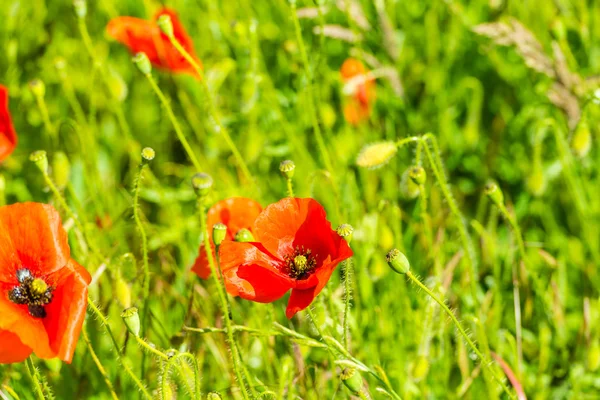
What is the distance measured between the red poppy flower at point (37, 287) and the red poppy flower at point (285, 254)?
0.30 m

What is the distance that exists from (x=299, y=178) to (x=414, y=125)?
1.58 ft

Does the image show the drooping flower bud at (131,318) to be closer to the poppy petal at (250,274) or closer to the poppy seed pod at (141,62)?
the poppy petal at (250,274)

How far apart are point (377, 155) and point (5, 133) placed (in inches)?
40.2

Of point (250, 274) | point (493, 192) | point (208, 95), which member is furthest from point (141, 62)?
point (493, 192)

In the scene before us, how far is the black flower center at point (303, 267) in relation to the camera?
166 centimetres

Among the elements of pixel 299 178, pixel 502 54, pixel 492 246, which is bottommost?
pixel 492 246

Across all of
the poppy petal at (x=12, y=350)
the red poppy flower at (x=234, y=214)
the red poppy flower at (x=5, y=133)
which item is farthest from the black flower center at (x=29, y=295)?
the red poppy flower at (x=5, y=133)

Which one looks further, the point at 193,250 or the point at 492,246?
the point at 193,250

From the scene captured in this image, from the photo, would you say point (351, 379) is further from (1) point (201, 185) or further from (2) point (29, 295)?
(2) point (29, 295)

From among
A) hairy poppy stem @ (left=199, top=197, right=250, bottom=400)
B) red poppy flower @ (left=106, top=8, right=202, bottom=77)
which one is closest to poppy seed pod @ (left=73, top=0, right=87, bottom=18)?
red poppy flower @ (left=106, top=8, right=202, bottom=77)

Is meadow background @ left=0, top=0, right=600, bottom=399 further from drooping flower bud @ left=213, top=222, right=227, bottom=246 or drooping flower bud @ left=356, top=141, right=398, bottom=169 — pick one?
drooping flower bud @ left=213, top=222, right=227, bottom=246

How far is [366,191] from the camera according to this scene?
2.50 m

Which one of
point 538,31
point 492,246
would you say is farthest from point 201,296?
point 538,31

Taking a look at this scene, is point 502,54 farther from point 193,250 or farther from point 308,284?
point 308,284
